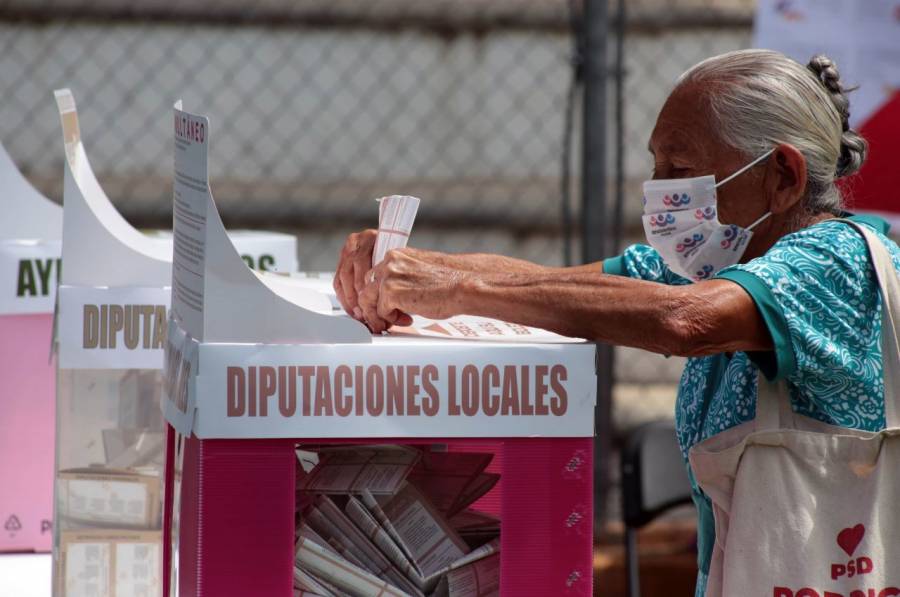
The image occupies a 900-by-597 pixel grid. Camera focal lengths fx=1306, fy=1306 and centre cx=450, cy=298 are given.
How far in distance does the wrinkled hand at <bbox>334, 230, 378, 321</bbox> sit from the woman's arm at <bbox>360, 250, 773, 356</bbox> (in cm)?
9

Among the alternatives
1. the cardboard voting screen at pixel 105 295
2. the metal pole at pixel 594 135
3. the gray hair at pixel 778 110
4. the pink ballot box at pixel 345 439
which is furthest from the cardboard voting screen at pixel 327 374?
the metal pole at pixel 594 135

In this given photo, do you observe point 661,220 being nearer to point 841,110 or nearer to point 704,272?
point 704,272

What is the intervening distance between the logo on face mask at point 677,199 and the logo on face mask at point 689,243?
0.05 m

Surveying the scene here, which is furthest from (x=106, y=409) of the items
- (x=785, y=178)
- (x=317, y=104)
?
(x=317, y=104)

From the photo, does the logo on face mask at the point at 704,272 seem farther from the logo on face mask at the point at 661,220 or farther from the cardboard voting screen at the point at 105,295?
the cardboard voting screen at the point at 105,295

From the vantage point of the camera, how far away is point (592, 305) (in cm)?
142

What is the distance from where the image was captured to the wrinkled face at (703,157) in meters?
1.68

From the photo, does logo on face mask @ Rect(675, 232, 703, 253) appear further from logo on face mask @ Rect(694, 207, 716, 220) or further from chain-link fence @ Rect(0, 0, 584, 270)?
chain-link fence @ Rect(0, 0, 584, 270)

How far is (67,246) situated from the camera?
5.74 ft

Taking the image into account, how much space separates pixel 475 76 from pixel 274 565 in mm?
3003

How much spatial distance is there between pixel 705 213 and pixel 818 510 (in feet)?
1.33

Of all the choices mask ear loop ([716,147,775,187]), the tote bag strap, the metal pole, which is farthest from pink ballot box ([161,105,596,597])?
the metal pole

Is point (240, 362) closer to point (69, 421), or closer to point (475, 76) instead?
point (69, 421)

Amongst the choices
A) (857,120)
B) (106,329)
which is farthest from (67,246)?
(857,120)
